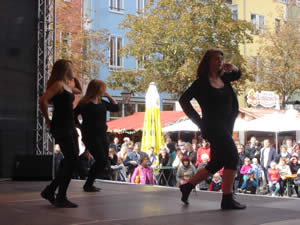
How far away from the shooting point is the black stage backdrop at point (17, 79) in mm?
8977

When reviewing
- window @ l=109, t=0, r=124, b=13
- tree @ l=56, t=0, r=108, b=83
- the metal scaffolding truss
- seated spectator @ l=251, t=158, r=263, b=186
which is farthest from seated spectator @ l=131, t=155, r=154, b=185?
window @ l=109, t=0, r=124, b=13

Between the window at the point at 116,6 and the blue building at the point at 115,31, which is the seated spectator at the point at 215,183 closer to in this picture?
the blue building at the point at 115,31

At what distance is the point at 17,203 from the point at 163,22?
20783 mm

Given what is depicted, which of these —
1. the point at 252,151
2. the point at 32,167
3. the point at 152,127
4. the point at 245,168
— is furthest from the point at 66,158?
the point at 252,151

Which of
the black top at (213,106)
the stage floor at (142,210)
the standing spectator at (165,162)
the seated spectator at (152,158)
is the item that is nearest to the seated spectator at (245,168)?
the standing spectator at (165,162)

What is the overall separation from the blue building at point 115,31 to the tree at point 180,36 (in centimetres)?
338

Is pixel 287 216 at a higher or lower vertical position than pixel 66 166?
lower

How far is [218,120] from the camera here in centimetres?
495

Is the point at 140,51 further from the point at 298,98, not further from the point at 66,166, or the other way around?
the point at 66,166

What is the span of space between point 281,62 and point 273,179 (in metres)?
17.6

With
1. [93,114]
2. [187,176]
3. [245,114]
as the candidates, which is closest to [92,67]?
[245,114]

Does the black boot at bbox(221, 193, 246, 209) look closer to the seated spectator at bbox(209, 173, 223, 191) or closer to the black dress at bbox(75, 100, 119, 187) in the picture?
the black dress at bbox(75, 100, 119, 187)

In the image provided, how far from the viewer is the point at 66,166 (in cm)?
517

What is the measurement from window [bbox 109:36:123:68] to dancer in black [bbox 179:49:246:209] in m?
24.7
